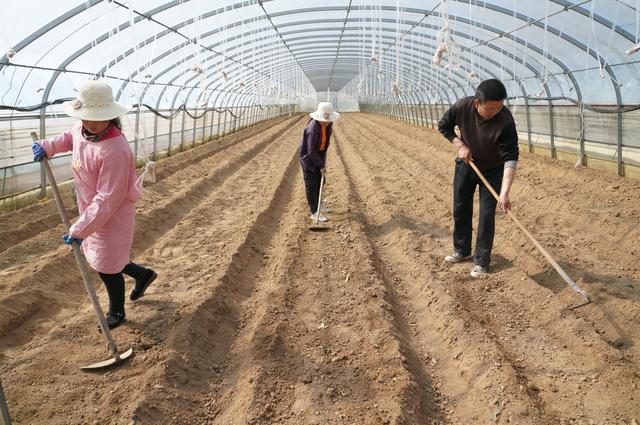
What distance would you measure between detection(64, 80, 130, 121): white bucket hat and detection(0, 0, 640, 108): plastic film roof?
13.1ft

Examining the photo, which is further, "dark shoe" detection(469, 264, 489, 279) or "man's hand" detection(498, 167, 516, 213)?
"dark shoe" detection(469, 264, 489, 279)

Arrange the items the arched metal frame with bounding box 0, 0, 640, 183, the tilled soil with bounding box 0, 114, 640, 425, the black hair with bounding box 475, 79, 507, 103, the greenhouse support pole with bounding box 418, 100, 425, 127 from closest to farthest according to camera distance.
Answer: the tilled soil with bounding box 0, 114, 640, 425
the black hair with bounding box 475, 79, 507, 103
the arched metal frame with bounding box 0, 0, 640, 183
the greenhouse support pole with bounding box 418, 100, 425, 127

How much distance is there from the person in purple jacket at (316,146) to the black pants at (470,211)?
1978 mm

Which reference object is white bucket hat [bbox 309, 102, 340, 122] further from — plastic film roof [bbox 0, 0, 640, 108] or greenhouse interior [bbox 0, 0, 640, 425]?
plastic film roof [bbox 0, 0, 640, 108]

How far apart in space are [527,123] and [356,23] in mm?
8606

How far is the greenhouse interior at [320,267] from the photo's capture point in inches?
109

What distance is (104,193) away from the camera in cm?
302

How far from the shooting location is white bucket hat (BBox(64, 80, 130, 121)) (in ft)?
9.82

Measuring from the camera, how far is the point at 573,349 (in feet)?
10.4

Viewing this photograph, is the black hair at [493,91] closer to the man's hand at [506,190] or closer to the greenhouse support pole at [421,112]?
the man's hand at [506,190]

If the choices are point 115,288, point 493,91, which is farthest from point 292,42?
point 115,288

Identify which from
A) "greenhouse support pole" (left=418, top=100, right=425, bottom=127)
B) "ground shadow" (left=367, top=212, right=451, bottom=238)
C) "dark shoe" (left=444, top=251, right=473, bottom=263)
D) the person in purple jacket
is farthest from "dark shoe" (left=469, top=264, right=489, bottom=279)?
"greenhouse support pole" (left=418, top=100, right=425, bottom=127)

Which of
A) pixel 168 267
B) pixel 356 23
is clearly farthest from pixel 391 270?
pixel 356 23

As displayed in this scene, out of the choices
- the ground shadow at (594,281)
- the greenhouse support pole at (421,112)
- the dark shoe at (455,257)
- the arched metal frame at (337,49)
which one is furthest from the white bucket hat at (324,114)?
the greenhouse support pole at (421,112)
